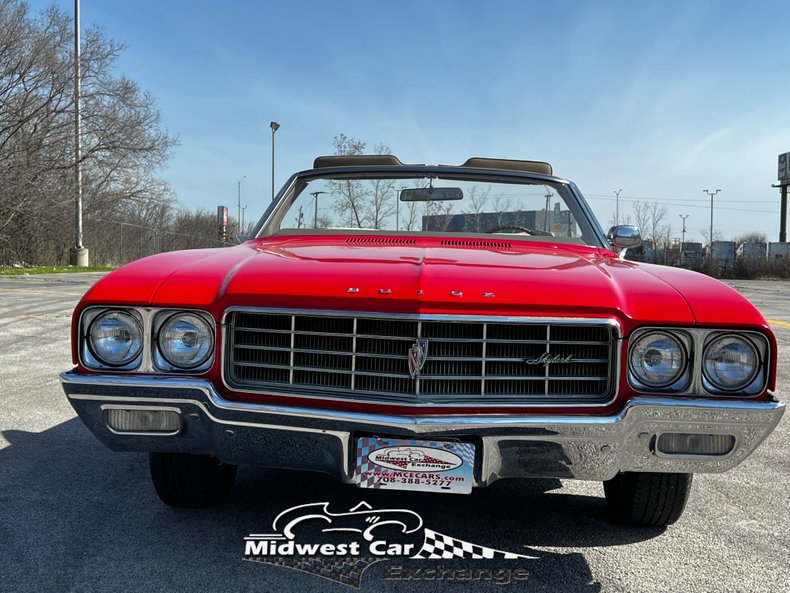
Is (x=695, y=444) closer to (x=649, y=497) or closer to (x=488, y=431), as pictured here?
(x=649, y=497)

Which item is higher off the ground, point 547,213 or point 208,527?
point 547,213

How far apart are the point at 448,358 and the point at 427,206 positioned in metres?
1.83

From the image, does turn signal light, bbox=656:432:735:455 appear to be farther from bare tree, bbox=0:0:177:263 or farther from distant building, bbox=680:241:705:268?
distant building, bbox=680:241:705:268

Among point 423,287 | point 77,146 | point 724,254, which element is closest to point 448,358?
point 423,287

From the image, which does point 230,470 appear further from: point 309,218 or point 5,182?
point 5,182

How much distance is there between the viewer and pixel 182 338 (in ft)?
7.57

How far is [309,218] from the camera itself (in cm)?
384

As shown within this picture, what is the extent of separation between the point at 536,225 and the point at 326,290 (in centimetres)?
187

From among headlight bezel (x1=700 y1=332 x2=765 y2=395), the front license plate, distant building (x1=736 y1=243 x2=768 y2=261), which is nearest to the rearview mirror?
headlight bezel (x1=700 y1=332 x2=765 y2=395)

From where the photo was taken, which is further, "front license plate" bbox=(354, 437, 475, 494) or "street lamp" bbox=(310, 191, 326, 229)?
"street lamp" bbox=(310, 191, 326, 229)

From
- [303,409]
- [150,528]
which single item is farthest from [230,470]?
→ [303,409]

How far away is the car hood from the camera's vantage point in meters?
2.16

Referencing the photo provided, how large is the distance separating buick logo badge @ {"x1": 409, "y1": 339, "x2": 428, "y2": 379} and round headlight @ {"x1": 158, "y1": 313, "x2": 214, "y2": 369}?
0.72 metres

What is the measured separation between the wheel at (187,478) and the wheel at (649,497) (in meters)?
1.61
